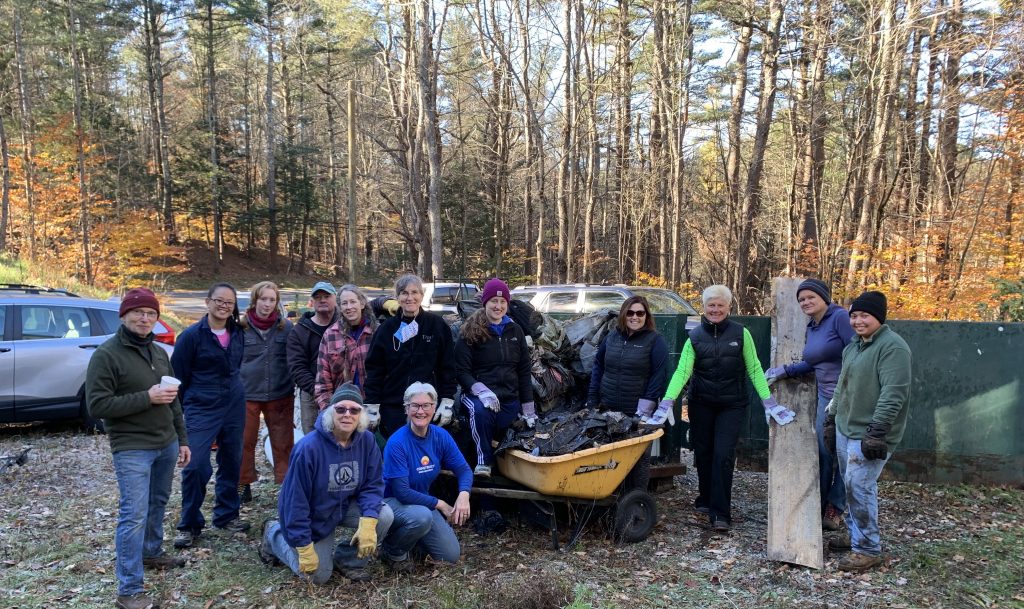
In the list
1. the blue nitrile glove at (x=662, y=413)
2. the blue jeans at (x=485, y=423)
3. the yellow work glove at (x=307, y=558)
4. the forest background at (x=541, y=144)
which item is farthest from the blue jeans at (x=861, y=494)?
the forest background at (x=541, y=144)

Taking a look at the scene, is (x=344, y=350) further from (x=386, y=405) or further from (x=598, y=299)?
(x=598, y=299)

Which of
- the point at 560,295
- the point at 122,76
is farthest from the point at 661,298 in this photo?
the point at 122,76

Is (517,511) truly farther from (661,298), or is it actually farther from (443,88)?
(443,88)

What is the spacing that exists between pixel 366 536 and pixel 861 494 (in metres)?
3.06

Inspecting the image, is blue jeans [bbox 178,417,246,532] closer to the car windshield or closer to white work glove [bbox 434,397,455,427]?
white work glove [bbox 434,397,455,427]

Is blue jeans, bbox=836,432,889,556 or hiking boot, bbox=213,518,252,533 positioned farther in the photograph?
hiking boot, bbox=213,518,252,533

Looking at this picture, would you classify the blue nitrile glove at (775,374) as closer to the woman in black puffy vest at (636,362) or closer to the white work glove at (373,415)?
the woman in black puffy vest at (636,362)

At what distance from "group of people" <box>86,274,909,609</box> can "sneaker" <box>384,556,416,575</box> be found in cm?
4

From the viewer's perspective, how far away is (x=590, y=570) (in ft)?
13.9

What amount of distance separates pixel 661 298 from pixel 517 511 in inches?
314

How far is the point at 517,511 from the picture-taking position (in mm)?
5000

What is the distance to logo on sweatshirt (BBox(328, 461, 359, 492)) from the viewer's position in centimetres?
388

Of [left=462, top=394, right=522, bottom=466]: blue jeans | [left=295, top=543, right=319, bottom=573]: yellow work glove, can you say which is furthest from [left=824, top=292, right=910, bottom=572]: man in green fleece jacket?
[left=295, top=543, right=319, bottom=573]: yellow work glove

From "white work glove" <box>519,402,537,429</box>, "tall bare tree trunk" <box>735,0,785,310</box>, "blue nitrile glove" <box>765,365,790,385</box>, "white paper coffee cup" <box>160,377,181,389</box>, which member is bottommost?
"white work glove" <box>519,402,537,429</box>
